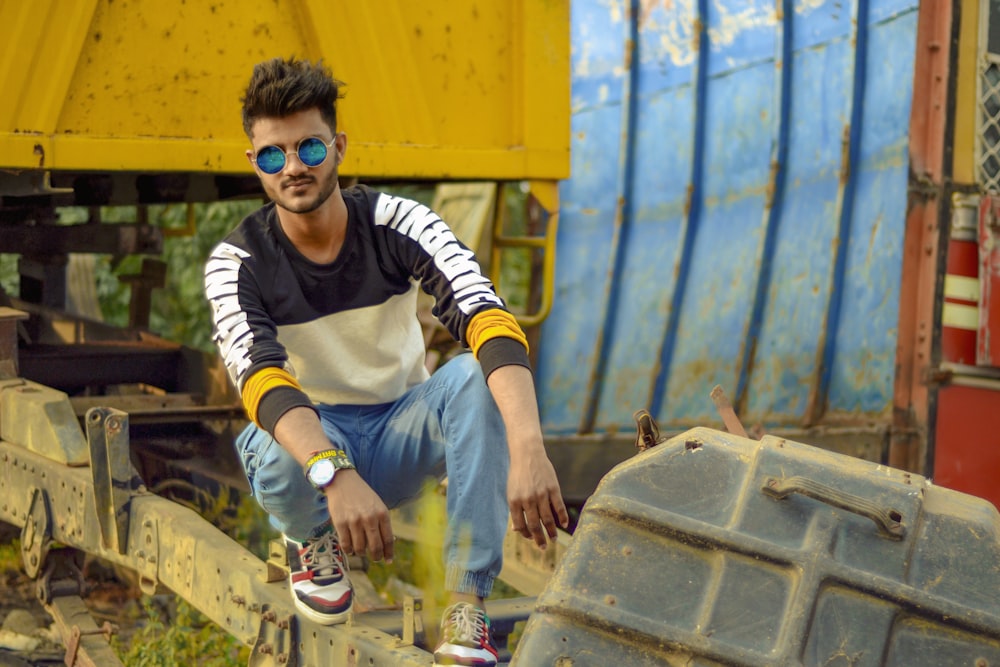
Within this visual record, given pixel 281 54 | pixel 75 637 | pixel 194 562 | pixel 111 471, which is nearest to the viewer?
pixel 194 562

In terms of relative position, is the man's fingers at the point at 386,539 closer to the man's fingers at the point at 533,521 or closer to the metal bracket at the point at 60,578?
the man's fingers at the point at 533,521

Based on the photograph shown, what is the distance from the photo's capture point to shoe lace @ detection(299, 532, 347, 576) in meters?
3.05

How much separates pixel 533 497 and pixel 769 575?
535 millimetres

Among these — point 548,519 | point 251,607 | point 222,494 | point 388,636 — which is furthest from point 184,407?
point 548,519

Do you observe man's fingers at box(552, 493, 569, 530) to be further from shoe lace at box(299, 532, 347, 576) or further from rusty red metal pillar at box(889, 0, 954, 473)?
rusty red metal pillar at box(889, 0, 954, 473)

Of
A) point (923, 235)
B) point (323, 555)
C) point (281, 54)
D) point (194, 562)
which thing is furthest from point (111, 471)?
point (923, 235)

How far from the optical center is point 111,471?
368 cm

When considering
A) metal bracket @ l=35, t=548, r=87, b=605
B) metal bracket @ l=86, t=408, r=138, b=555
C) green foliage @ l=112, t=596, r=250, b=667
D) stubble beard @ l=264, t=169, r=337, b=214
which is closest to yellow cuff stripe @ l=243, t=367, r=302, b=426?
stubble beard @ l=264, t=169, r=337, b=214

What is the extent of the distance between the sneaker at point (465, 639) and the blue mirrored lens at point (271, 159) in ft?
3.25

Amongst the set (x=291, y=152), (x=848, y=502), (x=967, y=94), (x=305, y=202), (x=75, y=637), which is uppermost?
(x=967, y=94)

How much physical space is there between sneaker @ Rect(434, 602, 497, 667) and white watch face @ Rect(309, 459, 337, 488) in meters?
0.39

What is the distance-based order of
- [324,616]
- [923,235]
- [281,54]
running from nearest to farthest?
[324,616] < [281,54] < [923,235]

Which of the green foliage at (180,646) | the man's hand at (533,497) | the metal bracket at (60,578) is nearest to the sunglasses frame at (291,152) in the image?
the man's hand at (533,497)

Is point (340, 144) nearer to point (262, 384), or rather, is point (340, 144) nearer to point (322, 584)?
point (262, 384)
